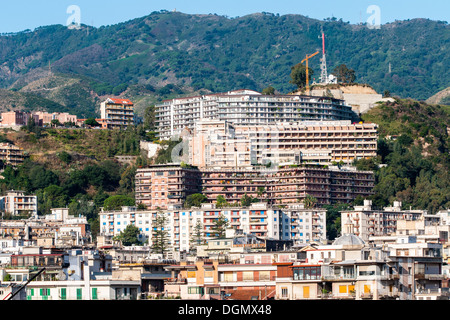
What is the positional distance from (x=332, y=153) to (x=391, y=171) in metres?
12.4

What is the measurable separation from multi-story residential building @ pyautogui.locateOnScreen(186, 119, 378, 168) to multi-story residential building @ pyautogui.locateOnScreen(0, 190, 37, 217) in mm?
27525

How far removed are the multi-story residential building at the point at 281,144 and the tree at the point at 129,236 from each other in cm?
3028

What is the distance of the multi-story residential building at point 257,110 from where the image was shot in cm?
17912

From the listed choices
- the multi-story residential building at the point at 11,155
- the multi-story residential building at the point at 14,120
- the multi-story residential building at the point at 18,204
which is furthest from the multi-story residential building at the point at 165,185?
the multi-story residential building at the point at 14,120

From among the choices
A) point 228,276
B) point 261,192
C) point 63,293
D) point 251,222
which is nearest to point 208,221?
point 251,222

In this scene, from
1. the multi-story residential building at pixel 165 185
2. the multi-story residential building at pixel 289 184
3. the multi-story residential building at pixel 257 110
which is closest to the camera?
the multi-story residential building at pixel 165 185

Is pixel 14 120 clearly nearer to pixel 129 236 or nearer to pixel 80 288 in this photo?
pixel 129 236

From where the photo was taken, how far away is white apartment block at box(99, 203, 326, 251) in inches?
4889

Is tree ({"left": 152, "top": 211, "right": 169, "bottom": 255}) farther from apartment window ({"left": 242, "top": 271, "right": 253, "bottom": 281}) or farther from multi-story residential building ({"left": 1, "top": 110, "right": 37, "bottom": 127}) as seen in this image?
multi-story residential building ({"left": 1, "top": 110, "right": 37, "bottom": 127})

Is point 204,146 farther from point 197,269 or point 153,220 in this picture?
point 197,269

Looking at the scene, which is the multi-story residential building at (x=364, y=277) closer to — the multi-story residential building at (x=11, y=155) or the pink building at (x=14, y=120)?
the multi-story residential building at (x=11, y=155)

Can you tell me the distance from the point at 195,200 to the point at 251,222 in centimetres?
1540
